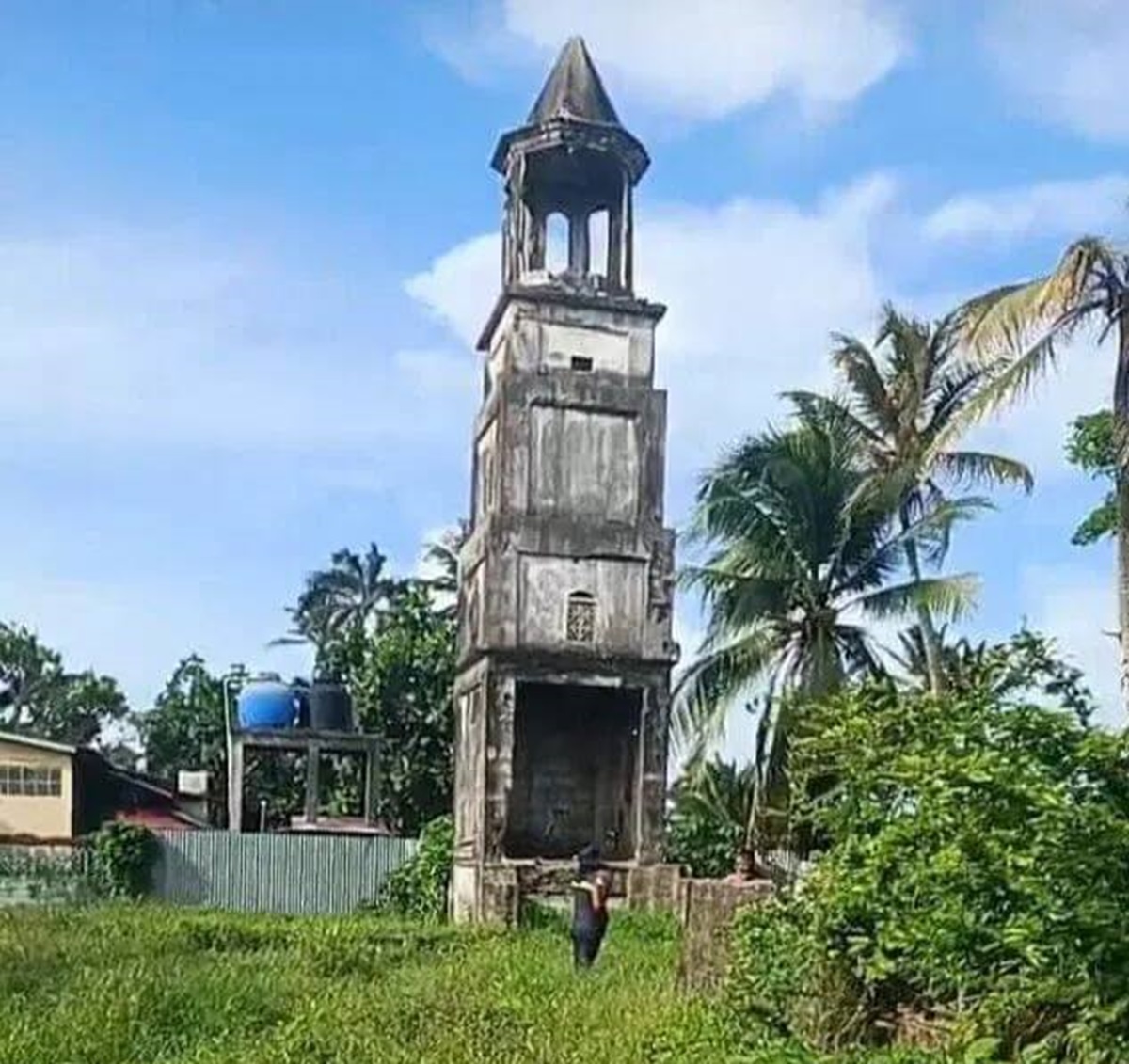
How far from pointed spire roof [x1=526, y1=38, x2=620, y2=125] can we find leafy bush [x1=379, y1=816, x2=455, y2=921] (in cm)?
1142

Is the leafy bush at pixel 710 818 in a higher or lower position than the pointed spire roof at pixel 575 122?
lower

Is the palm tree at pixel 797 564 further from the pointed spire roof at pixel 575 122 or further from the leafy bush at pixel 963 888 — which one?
the leafy bush at pixel 963 888

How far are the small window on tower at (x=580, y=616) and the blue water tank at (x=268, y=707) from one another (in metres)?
9.36

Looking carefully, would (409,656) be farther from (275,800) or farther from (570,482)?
(570,482)

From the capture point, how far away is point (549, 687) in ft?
86.3

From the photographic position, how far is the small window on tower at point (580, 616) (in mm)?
25797

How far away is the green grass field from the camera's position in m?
10.9

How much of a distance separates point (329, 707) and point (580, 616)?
383 inches

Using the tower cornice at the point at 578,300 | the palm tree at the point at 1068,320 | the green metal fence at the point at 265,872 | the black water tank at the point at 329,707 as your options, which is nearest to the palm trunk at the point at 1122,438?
the palm tree at the point at 1068,320

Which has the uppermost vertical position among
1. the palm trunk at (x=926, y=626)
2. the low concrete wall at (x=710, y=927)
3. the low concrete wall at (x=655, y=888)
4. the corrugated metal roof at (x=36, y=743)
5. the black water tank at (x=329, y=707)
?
the palm trunk at (x=926, y=626)

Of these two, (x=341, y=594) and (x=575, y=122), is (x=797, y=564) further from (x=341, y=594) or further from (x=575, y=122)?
(x=341, y=594)

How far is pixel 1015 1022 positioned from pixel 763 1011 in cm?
295

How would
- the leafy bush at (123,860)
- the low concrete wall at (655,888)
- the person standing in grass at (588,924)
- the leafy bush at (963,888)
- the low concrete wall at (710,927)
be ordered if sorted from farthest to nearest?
the leafy bush at (123,860) < the low concrete wall at (655,888) < the person standing in grass at (588,924) < the low concrete wall at (710,927) < the leafy bush at (963,888)

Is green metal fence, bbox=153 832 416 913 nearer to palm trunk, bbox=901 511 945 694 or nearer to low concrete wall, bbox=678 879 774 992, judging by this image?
palm trunk, bbox=901 511 945 694
